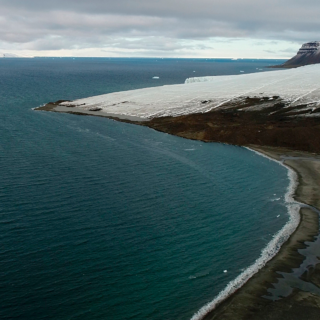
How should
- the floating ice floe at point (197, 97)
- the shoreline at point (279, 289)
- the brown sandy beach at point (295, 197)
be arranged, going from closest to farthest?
1. the shoreline at point (279, 289)
2. the brown sandy beach at point (295, 197)
3. the floating ice floe at point (197, 97)

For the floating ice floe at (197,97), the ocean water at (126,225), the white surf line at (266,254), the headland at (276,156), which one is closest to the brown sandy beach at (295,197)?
the headland at (276,156)

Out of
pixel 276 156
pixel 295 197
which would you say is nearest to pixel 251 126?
pixel 276 156

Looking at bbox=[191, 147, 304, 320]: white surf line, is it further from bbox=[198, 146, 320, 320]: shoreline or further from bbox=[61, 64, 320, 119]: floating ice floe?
bbox=[61, 64, 320, 119]: floating ice floe

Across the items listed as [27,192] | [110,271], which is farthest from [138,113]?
[110,271]

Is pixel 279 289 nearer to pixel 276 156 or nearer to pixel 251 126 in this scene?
pixel 276 156

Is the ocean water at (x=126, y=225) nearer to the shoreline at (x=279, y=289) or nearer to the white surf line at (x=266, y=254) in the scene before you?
the white surf line at (x=266, y=254)

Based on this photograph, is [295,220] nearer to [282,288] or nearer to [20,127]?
[282,288]

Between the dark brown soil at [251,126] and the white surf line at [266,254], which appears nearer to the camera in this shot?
the white surf line at [266,254]
